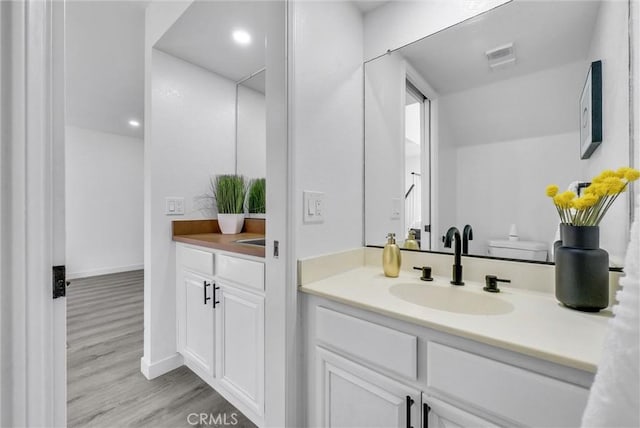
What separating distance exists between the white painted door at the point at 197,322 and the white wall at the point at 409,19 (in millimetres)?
1646

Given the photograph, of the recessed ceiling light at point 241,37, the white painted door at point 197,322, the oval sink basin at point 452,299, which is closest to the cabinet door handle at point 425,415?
the oval sink basin at point 452,299

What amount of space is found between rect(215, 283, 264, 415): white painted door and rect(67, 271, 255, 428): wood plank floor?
0.19 meters

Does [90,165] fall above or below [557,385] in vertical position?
above

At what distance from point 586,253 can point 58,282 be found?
4.61 ft

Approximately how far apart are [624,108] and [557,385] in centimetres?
84

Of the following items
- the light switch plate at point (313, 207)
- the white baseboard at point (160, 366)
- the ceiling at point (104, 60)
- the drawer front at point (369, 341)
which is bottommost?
the white baseboard at point (160, 366)

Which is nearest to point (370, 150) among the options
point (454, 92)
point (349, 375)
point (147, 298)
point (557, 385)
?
point (454, 92)

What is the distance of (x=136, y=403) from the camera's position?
157 centimetres

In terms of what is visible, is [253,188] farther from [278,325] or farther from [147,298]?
[278,325]

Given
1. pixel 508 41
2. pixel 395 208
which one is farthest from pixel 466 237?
pixel 508 41

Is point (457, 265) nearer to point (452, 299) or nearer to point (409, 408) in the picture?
point (452, 299)

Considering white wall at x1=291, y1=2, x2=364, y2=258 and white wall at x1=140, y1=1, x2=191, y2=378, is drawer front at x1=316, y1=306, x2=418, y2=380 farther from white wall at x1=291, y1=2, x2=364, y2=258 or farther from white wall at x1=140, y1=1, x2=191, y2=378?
white wall at x1=140, y1=1, x2=191, y2=378

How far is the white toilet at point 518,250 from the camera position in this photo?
1.06 m

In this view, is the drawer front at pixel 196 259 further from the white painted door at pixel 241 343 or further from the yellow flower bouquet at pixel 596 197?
the yellow flower bouquet at pixel 596 197
